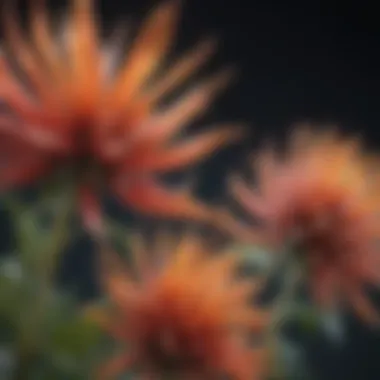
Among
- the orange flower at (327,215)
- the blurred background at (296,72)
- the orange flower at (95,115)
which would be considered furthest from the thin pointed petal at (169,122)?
the blurred background at (296,72)

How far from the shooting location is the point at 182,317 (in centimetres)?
44

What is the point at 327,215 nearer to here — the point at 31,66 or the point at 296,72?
the point at 31,66

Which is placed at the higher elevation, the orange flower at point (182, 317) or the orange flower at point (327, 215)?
the orange flower at point (327, 215)

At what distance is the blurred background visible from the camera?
4.14 feet

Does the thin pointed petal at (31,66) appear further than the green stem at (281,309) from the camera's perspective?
No

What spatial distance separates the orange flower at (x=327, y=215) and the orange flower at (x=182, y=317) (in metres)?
0.09

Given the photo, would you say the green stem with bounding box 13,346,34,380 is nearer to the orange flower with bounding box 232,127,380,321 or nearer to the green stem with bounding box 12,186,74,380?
the green stem with bounding box 12,186,74,380

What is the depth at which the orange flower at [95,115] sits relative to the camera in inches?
16.8

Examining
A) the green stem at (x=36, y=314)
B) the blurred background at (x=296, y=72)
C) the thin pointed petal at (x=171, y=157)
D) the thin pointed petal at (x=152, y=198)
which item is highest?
the blurred background at (x=296, y=72)

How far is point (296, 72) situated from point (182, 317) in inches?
36.4

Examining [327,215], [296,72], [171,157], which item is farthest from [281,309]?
[296,72]

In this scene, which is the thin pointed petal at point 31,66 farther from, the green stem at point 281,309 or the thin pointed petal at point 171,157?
the green stem at point 281,309

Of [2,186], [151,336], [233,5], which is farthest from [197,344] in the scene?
[233,5]

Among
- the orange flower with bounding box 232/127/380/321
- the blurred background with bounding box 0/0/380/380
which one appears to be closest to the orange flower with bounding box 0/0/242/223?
the orange flower with bounding box 232/127/380/321
